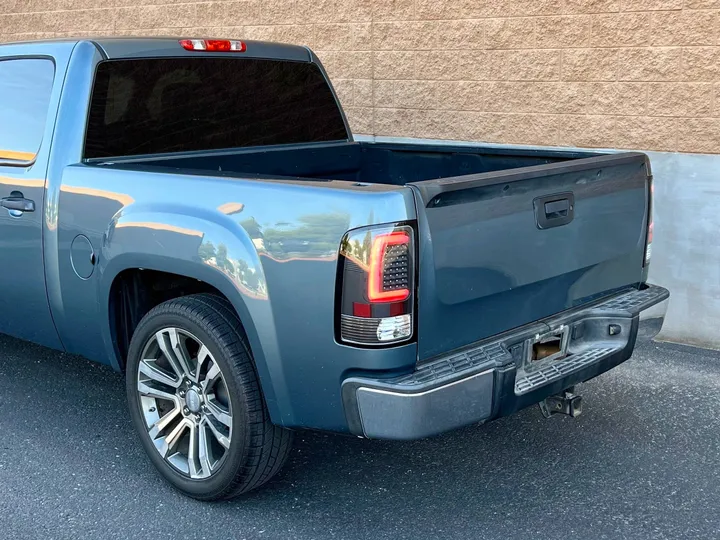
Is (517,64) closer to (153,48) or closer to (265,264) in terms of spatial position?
(153,48)

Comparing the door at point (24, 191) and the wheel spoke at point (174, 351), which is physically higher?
the door at point (24, 191)

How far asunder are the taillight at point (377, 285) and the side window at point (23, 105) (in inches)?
78.1

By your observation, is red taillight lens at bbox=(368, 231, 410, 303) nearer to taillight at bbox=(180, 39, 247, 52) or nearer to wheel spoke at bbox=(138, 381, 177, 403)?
wheel spoke at bbox=(138, 381, 177, 403)

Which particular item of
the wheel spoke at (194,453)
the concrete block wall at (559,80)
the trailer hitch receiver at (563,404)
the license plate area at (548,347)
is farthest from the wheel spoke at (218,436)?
the concrete block wall at (559,80)

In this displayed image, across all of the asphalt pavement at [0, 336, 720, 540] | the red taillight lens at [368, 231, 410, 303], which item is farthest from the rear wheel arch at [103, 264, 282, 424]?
the red taillight lens at [368, 231, 410, 303]

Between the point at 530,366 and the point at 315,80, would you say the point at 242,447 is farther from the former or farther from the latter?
the point at 315,80

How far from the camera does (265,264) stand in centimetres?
318

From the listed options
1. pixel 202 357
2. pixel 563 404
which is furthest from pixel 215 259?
pixel 563 404

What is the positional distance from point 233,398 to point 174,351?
1.36 ft

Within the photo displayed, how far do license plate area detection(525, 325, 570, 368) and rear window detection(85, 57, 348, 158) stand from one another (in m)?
2.01

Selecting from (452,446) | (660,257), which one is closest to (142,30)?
(660,257)

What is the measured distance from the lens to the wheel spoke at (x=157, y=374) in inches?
148

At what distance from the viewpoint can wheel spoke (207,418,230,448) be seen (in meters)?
3.53

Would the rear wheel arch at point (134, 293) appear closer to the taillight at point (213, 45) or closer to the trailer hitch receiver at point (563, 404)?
the taillight at point (213, 45)
